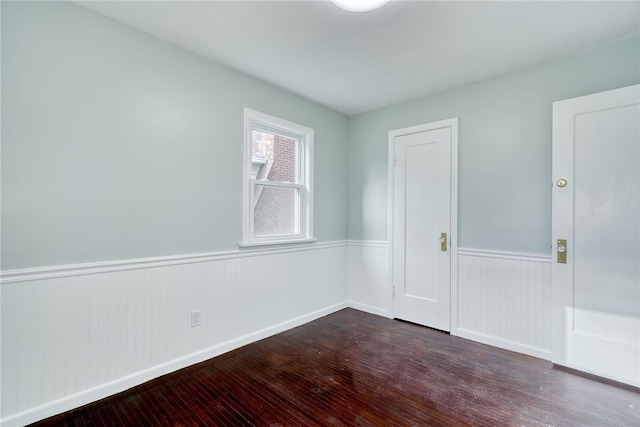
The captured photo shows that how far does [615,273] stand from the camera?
7.36 feet

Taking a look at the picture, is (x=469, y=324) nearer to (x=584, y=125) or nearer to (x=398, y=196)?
(x=398, y=196)

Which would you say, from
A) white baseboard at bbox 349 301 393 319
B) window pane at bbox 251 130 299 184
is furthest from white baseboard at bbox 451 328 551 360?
window pane at bbox 251 130 299 184

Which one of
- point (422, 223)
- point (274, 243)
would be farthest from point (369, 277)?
point (274, 243)

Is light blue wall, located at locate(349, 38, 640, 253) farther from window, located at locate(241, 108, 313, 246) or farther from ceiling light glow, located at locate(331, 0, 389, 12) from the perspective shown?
ceiling light glow, located at locate(331, 0, 389, 12)

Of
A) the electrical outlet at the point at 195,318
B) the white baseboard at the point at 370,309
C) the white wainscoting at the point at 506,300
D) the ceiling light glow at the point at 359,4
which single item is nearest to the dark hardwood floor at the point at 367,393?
the white wainscoting at the point at 506,300

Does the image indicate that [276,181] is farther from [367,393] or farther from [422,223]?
[367,393]

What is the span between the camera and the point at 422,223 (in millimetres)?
3354

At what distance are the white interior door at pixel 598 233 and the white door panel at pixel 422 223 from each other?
3.09 ft

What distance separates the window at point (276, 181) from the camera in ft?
9.53

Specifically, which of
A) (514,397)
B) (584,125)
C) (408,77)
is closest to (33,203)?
(408,77)

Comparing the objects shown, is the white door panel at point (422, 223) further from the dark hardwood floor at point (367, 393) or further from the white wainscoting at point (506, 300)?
the dark hardwood floor at point (367, 393)

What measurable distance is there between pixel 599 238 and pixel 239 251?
2.99m

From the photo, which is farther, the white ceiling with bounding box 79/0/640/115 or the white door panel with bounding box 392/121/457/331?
the white door panel with bounding box 392/121/457/331

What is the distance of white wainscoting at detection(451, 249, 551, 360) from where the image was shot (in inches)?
103
